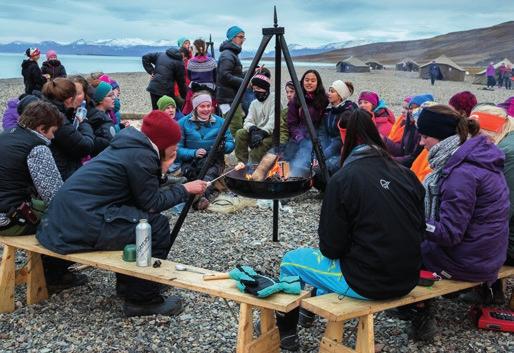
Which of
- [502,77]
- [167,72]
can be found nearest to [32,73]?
[167,72]

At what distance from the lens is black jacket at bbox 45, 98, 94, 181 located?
191 inches

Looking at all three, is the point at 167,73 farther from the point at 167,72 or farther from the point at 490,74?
the point at 490,74

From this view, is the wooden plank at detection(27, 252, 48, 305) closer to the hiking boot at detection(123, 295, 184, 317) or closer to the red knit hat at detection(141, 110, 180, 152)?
the hiking boot at detection(123, 295, 184, 317)

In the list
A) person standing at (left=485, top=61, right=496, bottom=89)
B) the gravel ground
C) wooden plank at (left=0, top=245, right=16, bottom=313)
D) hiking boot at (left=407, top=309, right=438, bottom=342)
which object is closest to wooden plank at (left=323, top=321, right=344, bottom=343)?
the gravel ground

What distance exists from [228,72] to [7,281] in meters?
5.50

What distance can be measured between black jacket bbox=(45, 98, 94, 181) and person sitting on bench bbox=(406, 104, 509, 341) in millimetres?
3044

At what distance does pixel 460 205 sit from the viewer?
3275 mm

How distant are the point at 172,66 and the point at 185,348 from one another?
6.32 m

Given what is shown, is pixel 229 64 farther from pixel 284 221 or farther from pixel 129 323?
pixel 129 323

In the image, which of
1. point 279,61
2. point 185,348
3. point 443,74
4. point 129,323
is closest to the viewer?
point 185,348


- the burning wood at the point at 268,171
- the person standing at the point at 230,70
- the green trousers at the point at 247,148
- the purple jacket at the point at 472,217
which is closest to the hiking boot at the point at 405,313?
the purple jacket at the point at 472,217

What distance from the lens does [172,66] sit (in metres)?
9.04

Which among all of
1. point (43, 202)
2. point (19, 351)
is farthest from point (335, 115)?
point (19, 351)

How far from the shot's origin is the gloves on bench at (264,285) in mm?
3103
